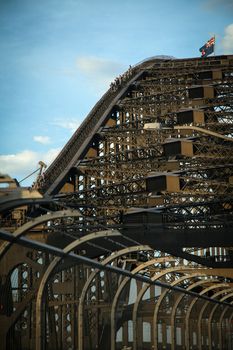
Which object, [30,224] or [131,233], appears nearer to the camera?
[30,224]

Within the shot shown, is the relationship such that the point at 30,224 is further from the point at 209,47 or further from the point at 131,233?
the point at 209,47

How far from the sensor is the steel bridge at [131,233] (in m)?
20.3

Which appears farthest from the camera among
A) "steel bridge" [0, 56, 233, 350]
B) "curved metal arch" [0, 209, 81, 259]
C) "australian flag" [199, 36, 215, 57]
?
"australian flag" [199, 36, 215, 57]

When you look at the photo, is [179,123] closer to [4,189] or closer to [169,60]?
[169,60]

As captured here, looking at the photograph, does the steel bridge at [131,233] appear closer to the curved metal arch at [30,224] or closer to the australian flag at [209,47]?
the curved metal arch at [30,224]

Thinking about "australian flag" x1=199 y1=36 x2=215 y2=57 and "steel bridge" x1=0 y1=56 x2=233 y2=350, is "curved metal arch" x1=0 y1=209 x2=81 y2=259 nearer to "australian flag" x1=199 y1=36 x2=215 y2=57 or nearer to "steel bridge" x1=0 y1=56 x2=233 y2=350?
"steel bridge" x1=0 y1=56 x2=233 y2=350

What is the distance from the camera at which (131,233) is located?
36531mm

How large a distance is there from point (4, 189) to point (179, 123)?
137 ft

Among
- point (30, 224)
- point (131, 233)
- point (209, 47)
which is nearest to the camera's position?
point (30, 224)

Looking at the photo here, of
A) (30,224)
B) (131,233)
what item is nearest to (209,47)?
(131,233)

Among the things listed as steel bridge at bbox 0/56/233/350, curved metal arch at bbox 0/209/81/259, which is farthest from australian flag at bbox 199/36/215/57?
curved metal arch at bbox 0/209/81/259

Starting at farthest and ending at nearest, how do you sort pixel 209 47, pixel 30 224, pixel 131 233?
pixel 209 47, pixel 131 233, pixel 30 224

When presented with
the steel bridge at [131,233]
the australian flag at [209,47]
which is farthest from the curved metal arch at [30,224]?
the australian flag at [209,47]

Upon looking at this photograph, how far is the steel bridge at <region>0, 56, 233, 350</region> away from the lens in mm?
20312
